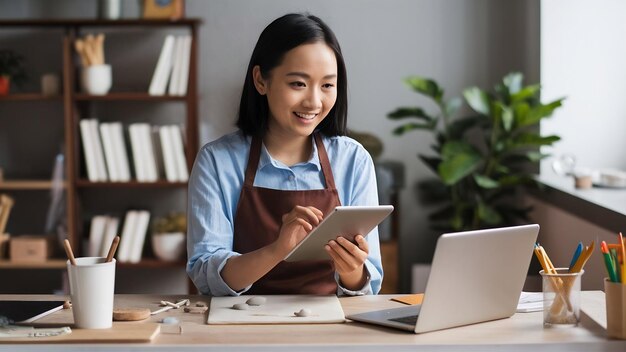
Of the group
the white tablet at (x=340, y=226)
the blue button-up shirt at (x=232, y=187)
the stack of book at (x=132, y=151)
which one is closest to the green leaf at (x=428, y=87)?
the stack of book at (x=132, y=151)

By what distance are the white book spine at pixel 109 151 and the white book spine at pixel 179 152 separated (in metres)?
0.30

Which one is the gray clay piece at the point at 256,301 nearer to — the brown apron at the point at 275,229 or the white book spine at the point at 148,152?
the brown apron at the point at 275,229

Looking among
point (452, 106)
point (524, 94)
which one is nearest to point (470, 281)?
point (524, 94)

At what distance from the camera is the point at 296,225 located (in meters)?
1.86

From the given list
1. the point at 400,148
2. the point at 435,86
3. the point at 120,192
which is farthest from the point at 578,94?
the point at 120,192

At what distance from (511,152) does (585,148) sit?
0.45 metres

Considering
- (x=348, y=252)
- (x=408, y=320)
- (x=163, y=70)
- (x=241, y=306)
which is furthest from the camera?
(x=163, y=70)

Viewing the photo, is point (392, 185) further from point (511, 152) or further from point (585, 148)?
point (585, 148)

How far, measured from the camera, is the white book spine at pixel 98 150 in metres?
4.58

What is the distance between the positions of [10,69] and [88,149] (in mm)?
574

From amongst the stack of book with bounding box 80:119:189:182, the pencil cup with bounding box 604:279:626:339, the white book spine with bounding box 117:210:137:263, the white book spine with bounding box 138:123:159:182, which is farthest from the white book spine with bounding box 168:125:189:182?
the pencil cup with bounding box 604:279:626:339

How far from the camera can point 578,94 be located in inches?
167

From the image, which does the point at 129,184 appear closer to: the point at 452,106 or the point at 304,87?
the point at 452,106

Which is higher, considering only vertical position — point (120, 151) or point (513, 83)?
point (513, 83)
